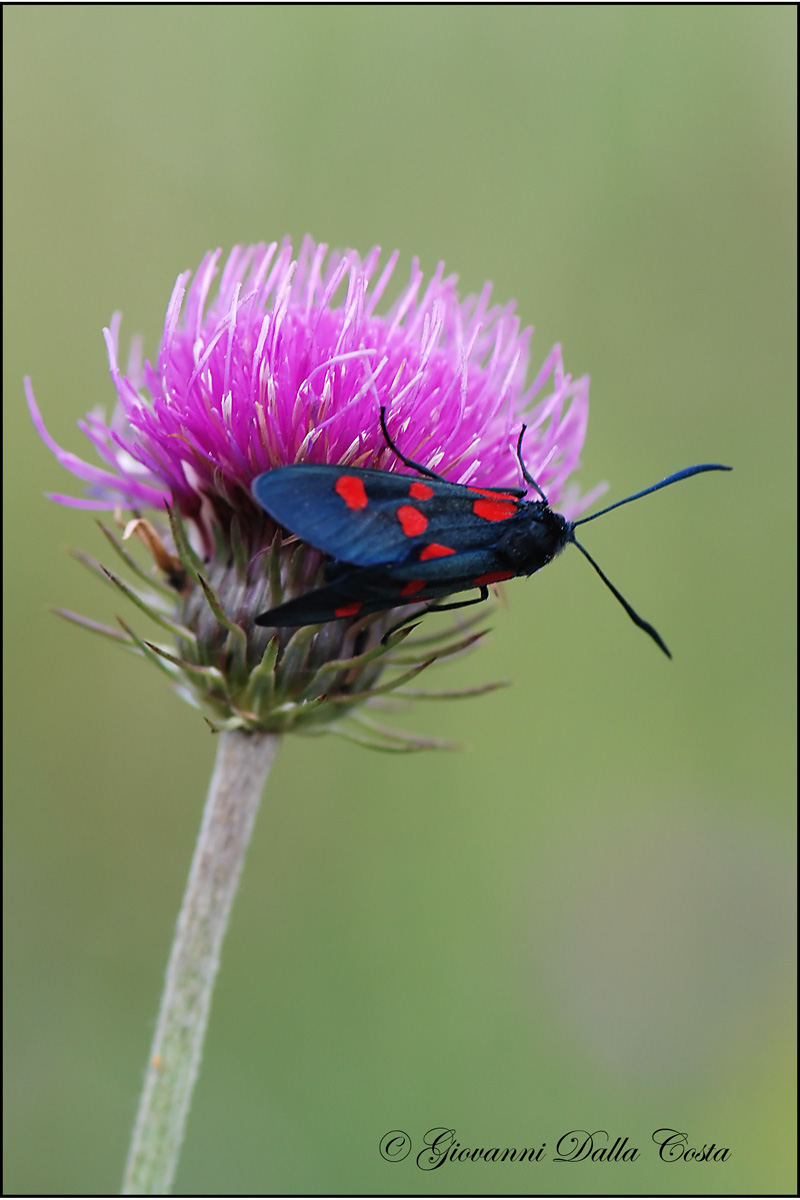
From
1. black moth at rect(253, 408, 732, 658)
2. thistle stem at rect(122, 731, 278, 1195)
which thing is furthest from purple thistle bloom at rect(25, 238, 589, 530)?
A: thistle stem at rect(122, 731, 278, 1195)

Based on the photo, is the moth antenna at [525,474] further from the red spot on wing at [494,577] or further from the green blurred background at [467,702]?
the green blurred background at [467,702]

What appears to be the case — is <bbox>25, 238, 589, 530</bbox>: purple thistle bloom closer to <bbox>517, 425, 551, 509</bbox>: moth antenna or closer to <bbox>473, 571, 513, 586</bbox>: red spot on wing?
<bbox>517, 425, 551, 509</bbox>: moth antenna

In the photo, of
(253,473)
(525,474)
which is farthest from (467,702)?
(253,473)

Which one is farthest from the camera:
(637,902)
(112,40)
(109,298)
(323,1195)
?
(112,40)

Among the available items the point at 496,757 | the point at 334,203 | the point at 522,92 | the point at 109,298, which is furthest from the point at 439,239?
the point at 496,757

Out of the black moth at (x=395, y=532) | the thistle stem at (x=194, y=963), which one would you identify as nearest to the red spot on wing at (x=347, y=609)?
the black moth at (x=395, y=532)

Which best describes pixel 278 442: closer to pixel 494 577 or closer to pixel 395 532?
pixel 395 532

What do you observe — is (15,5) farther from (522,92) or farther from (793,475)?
(793,475)
